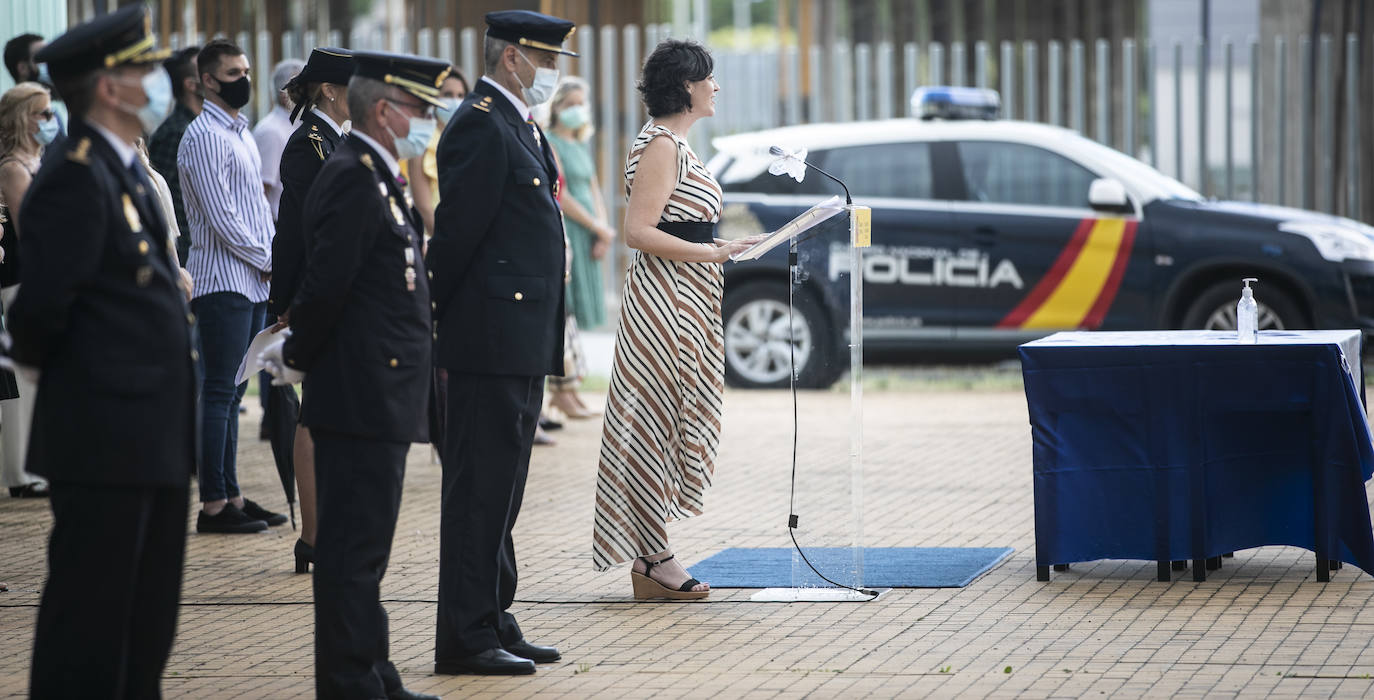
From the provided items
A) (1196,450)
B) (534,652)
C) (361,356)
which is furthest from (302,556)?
(1196,450)

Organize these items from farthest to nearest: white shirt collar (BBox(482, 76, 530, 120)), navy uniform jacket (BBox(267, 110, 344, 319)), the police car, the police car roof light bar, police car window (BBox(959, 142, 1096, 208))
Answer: the police car roof light bar < police car window (BBox(959, 142, 1096, 208)) < the police car < navy uniform jacket (BBox(267, 110, 344, 319)) < white shirt collar (BBox(482, 76, 530, 120))

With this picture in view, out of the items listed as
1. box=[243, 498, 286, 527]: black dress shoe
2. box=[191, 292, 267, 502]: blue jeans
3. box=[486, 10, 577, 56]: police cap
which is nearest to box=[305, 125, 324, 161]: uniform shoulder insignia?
box=[486, 10, 577, 56]: police cap

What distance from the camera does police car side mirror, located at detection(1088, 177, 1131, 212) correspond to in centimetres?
1314

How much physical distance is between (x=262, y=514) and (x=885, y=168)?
662 centimetres

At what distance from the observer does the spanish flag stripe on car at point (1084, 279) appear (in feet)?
43.7

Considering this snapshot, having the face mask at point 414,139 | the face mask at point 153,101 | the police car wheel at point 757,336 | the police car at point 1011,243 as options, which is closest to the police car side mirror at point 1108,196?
the police car at point 1011,243

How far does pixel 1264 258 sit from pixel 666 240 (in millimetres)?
7629

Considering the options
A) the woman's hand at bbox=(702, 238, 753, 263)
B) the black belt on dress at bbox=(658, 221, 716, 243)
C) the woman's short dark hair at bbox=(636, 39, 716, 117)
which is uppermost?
the woman's short dark hair at bbox=(636, 39, 716, 117)

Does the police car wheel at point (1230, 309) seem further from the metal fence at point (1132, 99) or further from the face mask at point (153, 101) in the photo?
the face mask at point (153, 101)

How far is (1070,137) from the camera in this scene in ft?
44.9

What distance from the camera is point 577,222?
12.1m

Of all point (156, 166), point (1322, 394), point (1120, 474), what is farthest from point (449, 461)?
point (156, 166)

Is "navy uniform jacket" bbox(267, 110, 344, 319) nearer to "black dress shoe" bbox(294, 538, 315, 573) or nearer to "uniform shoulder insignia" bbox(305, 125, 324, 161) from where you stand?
"uniform shoulder insignia" bbox(305, 125, 324, 161)

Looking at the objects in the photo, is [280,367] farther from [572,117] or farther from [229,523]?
[572,117]
